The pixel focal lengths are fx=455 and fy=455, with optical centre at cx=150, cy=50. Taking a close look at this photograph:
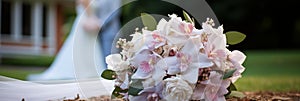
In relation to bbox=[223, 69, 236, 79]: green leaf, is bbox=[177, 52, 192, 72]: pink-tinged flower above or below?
above

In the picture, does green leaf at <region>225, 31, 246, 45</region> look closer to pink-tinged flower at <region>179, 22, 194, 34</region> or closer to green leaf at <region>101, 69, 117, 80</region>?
pink-tinged flower at <region>179, 22, 194, 34</region>

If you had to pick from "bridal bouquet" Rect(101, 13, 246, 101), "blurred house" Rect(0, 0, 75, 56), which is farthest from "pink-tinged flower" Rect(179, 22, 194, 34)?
"blurred house" Rect(0, 0, 75, 56)

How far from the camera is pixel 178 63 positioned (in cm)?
94

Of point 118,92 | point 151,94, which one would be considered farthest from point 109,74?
point 151,94

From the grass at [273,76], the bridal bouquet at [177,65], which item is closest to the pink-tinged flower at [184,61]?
the bridal bouquet at [177,65]

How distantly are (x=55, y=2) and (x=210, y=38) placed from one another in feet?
32.5

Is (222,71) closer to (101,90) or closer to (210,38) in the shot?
(210,38)

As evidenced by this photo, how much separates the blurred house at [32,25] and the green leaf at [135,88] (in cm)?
879

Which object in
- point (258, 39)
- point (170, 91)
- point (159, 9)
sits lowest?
point (170, 91)

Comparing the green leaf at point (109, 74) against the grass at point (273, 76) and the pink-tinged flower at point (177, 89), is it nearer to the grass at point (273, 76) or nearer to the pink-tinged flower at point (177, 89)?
the pink-tinged flower at point (177, 89)

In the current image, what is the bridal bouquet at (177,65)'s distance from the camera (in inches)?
36.5

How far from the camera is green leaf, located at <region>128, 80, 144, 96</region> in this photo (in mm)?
958

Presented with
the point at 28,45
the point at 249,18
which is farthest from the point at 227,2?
the point at 28,45

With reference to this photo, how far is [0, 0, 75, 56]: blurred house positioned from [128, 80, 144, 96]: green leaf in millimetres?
8788
